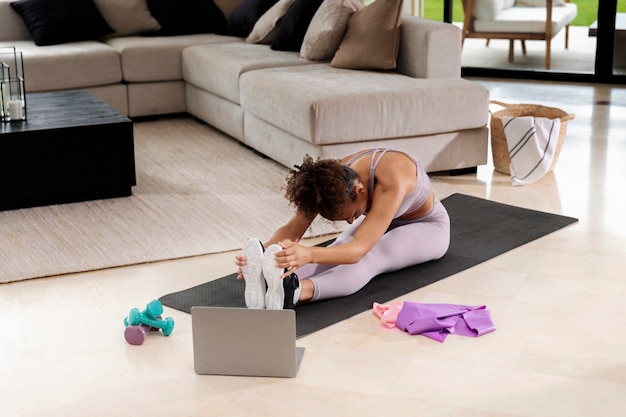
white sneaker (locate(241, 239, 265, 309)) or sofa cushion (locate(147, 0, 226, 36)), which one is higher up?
sofa cushion (locate(147, 0, 226, 36))

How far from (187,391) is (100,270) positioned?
1047 millimetres

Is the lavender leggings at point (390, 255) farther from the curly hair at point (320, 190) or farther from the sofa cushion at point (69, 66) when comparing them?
the sofa cushion at point (69, 66)

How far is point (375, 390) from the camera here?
266cm

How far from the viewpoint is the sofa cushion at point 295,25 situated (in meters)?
5.54

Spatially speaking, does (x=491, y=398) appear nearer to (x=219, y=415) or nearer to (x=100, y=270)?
(x=219, y=415)

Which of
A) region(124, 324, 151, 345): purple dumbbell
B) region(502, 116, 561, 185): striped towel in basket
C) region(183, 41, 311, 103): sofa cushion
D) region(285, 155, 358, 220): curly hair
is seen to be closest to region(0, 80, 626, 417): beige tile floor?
region(124, 324, 151, 345): purple dumbbell

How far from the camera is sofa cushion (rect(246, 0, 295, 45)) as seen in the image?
585 centimetres

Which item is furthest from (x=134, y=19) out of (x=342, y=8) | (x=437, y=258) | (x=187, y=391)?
(x=187, y=391)

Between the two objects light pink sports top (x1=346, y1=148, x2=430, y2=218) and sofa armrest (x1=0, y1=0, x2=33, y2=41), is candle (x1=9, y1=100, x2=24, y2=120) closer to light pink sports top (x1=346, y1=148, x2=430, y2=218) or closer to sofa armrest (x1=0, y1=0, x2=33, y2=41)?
light pink sports top (x1=346, y1=148, x2=430, y2=218)

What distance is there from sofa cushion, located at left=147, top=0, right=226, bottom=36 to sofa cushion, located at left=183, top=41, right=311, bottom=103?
47cm

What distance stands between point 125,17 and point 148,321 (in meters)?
3.74

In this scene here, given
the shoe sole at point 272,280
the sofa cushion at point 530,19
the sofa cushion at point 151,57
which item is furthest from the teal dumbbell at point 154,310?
the sofa cushion at point 530,19

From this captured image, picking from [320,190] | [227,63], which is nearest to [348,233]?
[320,190]

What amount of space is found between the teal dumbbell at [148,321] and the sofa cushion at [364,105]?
158 centimetres
